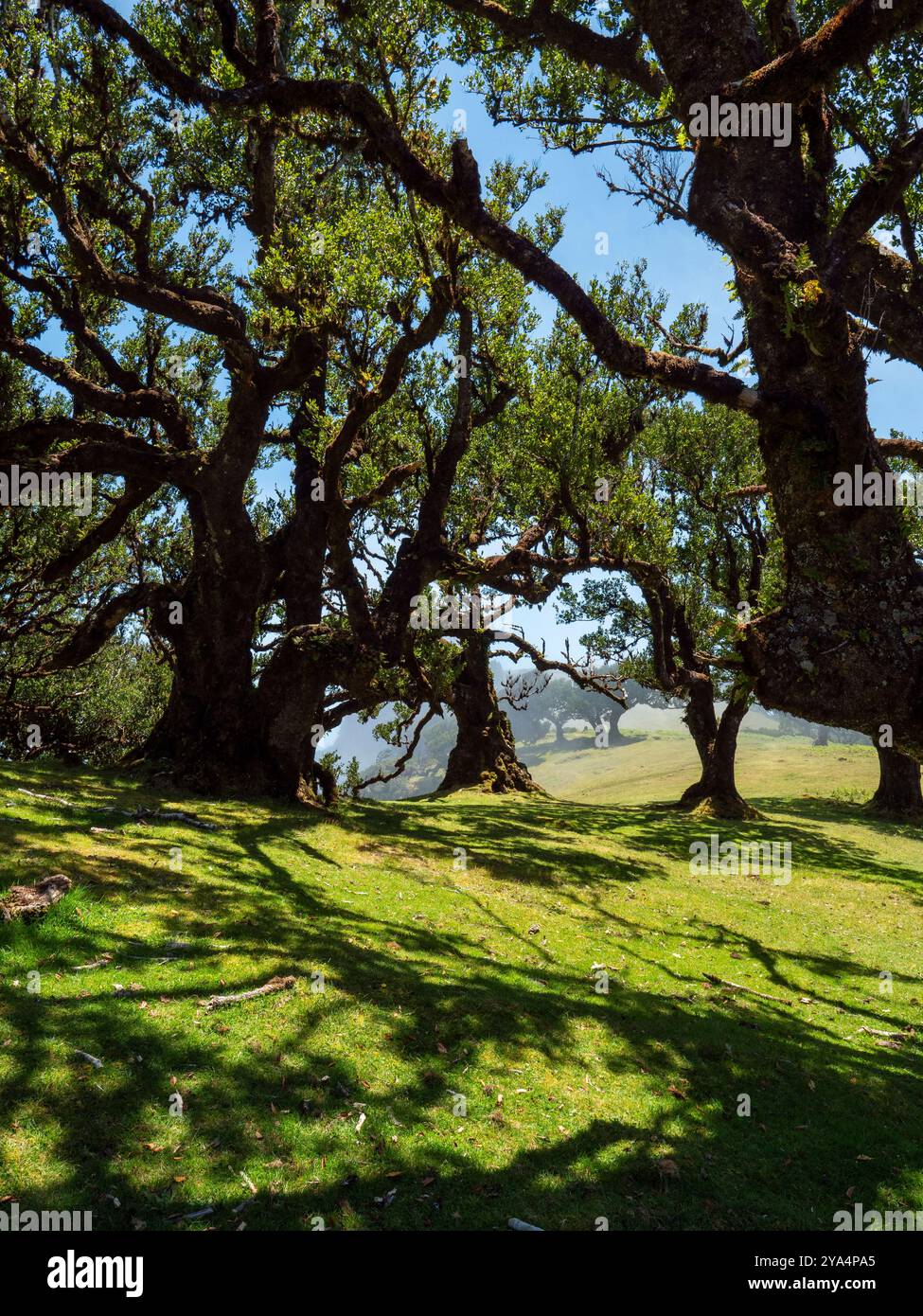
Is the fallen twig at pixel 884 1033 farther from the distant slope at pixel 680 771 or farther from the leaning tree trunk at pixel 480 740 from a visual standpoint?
the distant slope at pixel 680 771

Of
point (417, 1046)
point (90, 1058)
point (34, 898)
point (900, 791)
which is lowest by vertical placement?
point (900, 791)

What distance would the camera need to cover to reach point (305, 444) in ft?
65.6

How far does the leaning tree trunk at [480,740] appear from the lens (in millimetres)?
34531

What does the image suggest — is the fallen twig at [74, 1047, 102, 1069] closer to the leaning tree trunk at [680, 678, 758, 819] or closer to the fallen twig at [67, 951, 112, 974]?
the fallen twig at [67, 951, 112, 974]

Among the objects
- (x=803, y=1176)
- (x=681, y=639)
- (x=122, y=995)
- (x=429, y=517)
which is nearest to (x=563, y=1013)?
(x=803, y=1176)

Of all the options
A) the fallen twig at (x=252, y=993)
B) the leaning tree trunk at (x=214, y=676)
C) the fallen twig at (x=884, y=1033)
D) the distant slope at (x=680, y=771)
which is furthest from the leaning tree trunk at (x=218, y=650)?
the distant slope at (x=680, y=771)

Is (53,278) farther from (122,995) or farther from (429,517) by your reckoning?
(122,995)

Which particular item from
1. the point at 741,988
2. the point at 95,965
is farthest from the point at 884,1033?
the point at 95,965

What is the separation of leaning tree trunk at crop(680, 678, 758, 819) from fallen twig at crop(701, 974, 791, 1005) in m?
18.1

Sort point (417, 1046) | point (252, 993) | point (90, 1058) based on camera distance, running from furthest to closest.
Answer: point (252, 993)
point (417, 1046)
point (90, 1058)

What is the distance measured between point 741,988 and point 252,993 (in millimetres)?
7382

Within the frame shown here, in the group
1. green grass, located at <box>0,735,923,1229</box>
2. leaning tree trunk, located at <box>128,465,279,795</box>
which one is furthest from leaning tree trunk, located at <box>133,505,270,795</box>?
green grass, located at <box>0,735,923,1229</box>

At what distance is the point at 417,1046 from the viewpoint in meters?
7.09

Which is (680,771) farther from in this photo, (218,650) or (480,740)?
(218,650)
